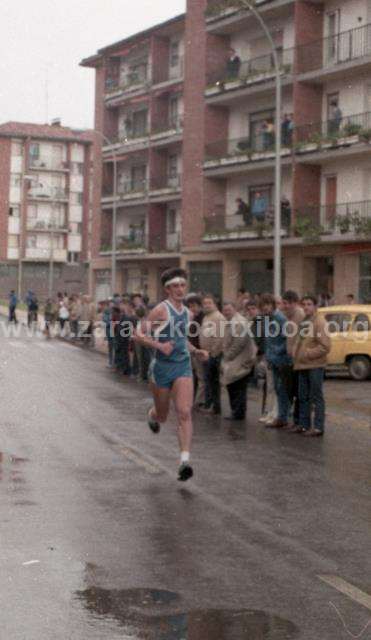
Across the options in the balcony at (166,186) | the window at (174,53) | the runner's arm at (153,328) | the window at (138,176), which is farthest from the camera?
the window at (138,176)

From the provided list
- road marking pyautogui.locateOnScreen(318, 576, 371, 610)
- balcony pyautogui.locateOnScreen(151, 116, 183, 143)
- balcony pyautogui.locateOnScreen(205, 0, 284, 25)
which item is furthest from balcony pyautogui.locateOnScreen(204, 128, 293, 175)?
road marking pyautogui.locateOnScreen(318, 576, 371, 610)

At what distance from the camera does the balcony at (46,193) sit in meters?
98.8

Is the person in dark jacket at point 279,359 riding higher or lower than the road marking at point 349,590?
higher

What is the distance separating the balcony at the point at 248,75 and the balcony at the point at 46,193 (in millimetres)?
51962

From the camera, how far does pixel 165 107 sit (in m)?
56.8

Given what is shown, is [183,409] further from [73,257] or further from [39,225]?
[73,257]

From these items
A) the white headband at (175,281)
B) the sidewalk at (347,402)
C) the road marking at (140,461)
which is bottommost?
the sidewalk at (347,402)

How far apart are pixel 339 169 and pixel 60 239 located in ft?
208

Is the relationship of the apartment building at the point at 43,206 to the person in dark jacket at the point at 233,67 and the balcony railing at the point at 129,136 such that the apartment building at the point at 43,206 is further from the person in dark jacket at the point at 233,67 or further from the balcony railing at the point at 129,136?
the person in dark jacket at the point at 233,67

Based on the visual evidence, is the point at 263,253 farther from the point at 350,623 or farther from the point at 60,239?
the point at 60,239

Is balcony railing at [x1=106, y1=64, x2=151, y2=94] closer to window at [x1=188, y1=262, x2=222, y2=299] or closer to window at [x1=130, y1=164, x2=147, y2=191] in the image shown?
window at [x1=130, y1=164, x2=147, y2=191]

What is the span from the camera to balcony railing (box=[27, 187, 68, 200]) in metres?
98.8

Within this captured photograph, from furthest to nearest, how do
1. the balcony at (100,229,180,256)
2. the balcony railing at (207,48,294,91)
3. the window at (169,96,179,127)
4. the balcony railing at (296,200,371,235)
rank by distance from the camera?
the window at (169,96,179,127) < the balcony at (100,229,180,256) < the balcony railing at (207,48,294,91) < the balcony railing at (296,200,371,235)

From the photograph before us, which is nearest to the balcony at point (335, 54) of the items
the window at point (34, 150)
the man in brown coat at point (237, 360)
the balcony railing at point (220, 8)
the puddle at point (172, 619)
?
the balcony railing at point (220, 8)
